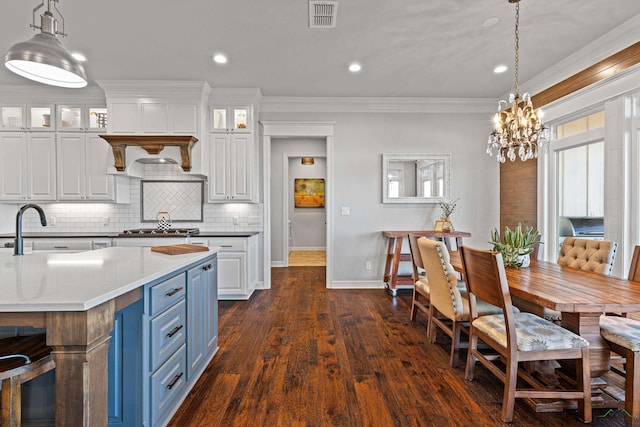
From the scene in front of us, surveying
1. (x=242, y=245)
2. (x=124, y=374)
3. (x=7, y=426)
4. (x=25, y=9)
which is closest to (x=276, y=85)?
(x=242, y=245)

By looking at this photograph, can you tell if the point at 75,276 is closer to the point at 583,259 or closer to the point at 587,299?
the point at 587,299

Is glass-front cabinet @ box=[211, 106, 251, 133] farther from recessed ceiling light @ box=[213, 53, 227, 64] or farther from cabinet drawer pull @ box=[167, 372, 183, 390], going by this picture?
cabinet drawer pull @ box=[167, 372, 183, 390]

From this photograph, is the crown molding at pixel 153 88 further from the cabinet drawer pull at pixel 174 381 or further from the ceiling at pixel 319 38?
the cabinet drawer pull at pixel 174 381

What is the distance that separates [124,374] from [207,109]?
361cm

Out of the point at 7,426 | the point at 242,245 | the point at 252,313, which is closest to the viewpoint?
the point at 7,426

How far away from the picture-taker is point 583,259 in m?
2.57

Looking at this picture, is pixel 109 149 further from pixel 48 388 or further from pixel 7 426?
pixel 7 426

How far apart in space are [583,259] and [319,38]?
299cm

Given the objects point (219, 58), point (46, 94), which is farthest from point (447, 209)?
point (46, 94)

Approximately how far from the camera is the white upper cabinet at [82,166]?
4.21m

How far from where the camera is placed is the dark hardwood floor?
5.90ft

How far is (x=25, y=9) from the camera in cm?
261

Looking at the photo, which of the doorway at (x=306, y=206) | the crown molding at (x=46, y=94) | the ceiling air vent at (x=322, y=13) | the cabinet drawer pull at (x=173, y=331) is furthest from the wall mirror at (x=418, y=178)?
the crown molding at (x=46, y=94)

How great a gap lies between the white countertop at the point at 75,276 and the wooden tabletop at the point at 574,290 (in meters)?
1.99
